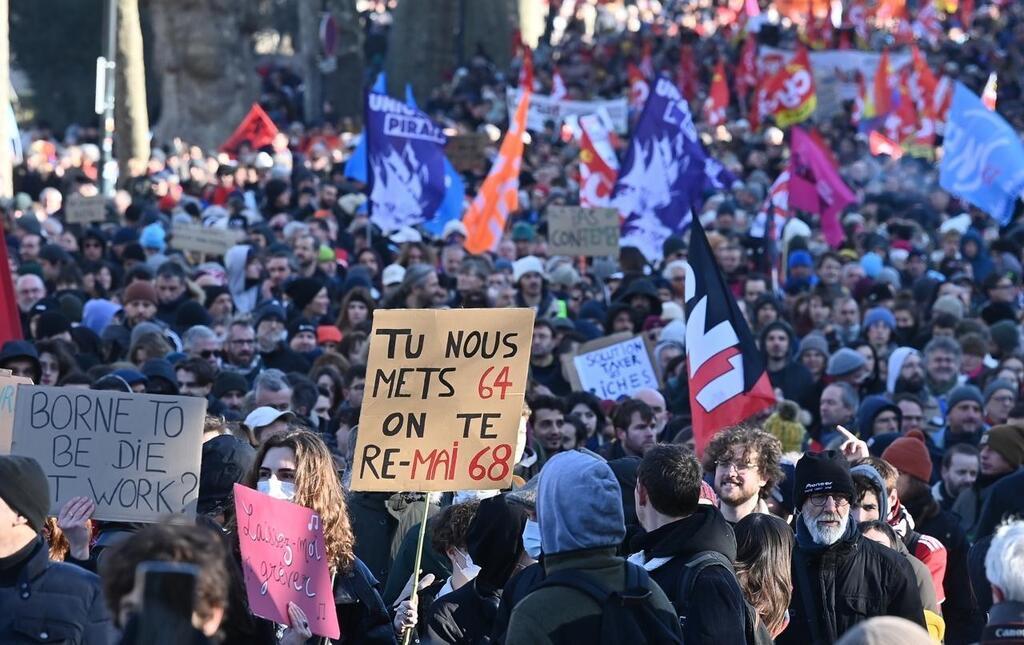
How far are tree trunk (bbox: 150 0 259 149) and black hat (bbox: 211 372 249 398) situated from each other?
18615 mm

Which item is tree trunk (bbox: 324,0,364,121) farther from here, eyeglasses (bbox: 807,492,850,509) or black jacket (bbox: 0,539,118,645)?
black jacket (bbox: 0,539,118,645)

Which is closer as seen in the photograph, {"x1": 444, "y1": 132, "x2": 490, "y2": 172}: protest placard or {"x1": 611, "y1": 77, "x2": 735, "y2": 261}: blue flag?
{"x1": 611, "y1": 77, "x2": 735, "y2": 261}: blue flag

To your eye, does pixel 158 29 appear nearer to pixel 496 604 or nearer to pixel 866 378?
pixel 866 378

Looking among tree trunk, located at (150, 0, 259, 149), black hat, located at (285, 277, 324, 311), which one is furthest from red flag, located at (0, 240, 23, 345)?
tree trunk, located at (150, 0, 259, 149)

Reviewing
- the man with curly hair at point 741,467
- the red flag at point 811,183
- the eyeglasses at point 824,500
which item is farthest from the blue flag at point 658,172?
the eyeglasses at point 824,500

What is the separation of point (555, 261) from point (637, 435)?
6707 mm

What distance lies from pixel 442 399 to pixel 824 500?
115 cm

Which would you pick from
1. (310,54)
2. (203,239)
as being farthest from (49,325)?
(310,54)

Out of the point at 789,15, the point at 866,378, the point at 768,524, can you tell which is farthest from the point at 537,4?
the point at 768,524

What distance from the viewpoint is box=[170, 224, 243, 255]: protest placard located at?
16016 millimetres

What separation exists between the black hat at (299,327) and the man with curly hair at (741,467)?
20.8 feet

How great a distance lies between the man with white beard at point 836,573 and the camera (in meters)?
5.79

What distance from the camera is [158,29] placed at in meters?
28.5

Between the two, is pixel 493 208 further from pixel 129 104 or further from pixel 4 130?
pixel 129 104
